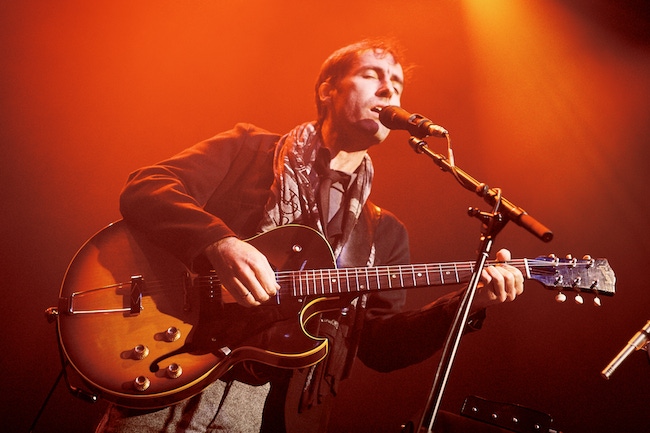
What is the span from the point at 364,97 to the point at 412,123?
→ 2.34ft

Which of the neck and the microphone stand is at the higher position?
the neck

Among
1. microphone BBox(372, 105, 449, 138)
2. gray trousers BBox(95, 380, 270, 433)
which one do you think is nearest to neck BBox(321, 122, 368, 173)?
microphone BBox(372, 105, 449, 138)

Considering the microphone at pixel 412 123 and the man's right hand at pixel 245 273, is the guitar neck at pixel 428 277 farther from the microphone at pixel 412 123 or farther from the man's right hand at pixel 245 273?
the microphone at pixel 412 123

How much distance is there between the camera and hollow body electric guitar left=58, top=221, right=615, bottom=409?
173 centimetres

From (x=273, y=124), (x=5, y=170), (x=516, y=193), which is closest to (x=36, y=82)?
(x=5, y=170)

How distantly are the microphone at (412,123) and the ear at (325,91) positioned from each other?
586mm

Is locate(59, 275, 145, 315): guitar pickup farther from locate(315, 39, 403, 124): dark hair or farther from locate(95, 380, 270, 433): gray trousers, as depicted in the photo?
locate(315, 39, 403, 124): dark hair

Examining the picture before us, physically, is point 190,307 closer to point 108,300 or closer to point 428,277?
point 108,300

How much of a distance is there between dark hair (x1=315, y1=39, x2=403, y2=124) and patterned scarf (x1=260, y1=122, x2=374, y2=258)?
22 centimetres

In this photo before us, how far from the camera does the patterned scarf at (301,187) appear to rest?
2219 millimetres

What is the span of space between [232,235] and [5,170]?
1.19 m

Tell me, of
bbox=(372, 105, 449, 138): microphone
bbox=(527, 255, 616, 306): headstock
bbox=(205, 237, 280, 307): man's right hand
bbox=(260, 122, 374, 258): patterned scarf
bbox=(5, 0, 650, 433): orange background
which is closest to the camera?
bbox=(372, 105, 449, 138): microphone

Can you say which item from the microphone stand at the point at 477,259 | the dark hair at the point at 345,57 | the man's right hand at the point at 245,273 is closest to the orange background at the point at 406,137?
the dark hair at the point at 345,57

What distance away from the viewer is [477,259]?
4.59ft
